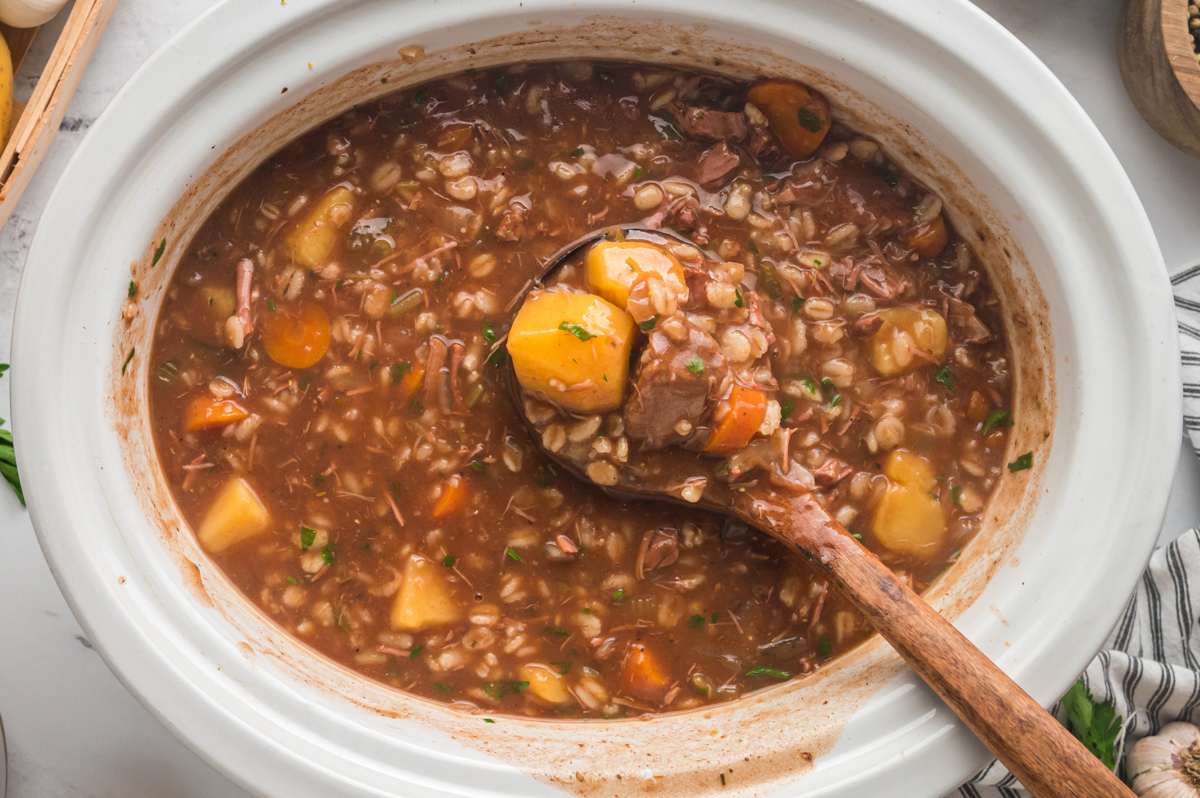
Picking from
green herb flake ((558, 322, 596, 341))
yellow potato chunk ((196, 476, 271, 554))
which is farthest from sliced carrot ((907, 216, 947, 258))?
yellow potato chunk ((196, 476, 271, 554))

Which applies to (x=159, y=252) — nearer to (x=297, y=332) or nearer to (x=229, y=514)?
(x=297, y=332)

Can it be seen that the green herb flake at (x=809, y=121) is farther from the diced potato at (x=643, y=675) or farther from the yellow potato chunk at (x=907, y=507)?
the diced potato at (x=643, y=675)

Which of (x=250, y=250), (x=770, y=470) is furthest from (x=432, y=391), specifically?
(x=770, y=470)

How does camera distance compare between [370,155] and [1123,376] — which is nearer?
[1123,376]

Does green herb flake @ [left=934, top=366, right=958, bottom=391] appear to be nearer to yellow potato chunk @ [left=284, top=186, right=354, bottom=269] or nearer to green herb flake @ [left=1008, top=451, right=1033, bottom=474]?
green herb flake @ [left=1008, top=451, right=1033, bottom=474]

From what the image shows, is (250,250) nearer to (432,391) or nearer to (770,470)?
(432,391)

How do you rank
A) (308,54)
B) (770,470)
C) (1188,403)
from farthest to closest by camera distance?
(1188,403) → (770,470) → (308,54)

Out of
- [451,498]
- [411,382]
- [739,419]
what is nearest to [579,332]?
[739,419]
